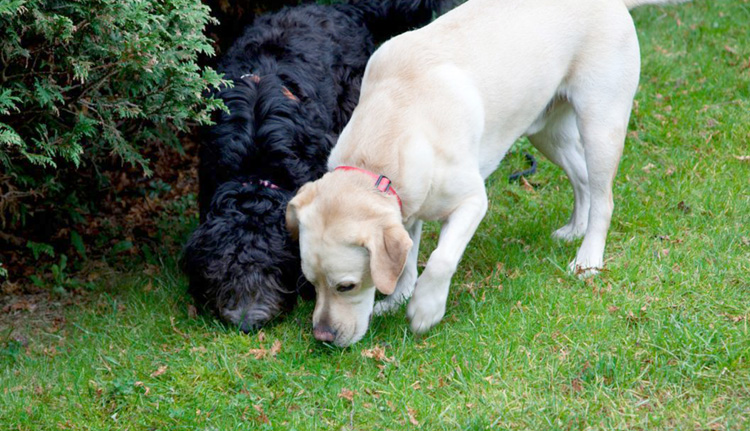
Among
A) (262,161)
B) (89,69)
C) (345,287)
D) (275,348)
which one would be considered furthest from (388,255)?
(89,69)

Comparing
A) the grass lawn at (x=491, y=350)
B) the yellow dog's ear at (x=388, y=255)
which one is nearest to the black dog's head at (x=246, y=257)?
the grass lawn at (x=491, y=350)

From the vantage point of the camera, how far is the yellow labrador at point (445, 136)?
151 inches

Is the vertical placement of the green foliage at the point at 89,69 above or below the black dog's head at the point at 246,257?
above

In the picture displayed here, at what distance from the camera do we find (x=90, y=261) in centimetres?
603

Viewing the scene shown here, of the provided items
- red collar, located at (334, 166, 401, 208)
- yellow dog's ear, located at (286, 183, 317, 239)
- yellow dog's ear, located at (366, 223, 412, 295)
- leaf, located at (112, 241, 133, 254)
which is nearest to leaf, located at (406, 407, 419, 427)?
yellow dog's ear, located at (366, 223, 412, 295)

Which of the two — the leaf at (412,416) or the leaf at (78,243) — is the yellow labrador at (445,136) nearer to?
the leaf at (412,416)

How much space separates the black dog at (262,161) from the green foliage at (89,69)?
0.31m

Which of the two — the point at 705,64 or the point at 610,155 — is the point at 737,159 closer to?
the point at 610,155

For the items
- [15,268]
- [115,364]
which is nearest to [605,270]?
[115,364]

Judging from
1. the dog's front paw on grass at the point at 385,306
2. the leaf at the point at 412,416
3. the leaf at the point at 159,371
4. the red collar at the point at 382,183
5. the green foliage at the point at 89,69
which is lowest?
the dog's front paw on grass at the point at 385,306

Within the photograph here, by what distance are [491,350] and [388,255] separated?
2.58 feet

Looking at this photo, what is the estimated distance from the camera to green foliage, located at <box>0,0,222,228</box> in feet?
12.9

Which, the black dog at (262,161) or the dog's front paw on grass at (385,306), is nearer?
the black dog at (262,161)

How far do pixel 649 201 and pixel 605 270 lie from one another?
3.70ft
